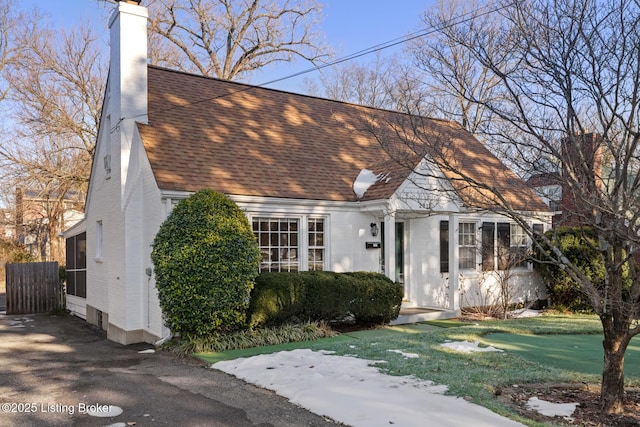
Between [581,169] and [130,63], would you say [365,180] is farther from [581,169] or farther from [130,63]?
[581,169]

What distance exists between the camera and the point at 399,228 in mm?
14430

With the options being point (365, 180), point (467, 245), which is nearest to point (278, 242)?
point (365, 180)

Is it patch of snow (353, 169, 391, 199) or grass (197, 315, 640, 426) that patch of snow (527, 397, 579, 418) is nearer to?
grass (197, 315, 640, 426)

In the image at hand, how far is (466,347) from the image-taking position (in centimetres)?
912

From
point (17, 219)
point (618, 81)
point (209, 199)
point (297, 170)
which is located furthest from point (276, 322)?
point (17, 219)

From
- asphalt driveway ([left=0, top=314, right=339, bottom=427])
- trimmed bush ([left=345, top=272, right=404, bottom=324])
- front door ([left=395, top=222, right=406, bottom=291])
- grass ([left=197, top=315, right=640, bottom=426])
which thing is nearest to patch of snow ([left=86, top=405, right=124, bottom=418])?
asphalt driveway ([left=0, top=314, right=339, bottom=427])

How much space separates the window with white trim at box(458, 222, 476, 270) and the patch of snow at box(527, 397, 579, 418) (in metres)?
8.79

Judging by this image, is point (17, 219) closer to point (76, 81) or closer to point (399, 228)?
point (76, 81)

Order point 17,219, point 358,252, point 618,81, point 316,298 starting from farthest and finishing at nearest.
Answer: point 17,219, point 358,252, point 316,298, point 618,81

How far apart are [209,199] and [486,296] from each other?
28.1 feet

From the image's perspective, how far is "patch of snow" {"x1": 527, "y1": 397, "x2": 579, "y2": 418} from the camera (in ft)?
18.7

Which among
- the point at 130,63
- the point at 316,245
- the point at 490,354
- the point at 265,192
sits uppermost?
the point at 130,63

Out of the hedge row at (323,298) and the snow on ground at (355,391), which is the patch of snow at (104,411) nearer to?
the snow on ground at (355,391)

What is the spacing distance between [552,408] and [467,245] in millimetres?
9279
